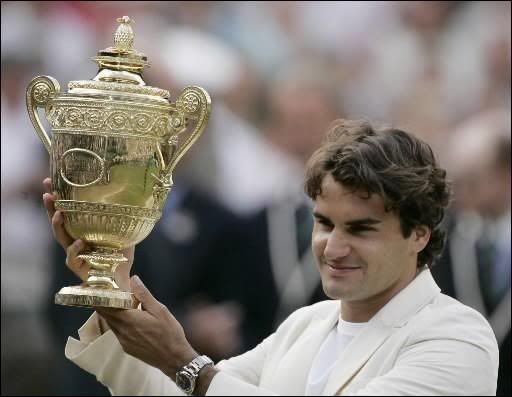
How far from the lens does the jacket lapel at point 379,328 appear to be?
13.0 ft

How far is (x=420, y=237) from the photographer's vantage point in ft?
13.6

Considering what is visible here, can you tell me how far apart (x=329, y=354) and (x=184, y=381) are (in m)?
0.50

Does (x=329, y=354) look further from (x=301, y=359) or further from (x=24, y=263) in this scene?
(x=24, y=263)

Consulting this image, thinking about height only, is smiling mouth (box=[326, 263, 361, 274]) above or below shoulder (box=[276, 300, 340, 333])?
above

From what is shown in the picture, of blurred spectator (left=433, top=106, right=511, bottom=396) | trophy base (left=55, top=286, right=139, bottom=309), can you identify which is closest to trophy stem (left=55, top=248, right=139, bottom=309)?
trophy base (left=55, top=286, right=139, bottom=309)

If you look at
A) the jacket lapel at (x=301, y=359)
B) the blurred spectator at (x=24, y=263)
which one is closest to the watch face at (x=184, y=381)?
the jacket lapel at (x=301, y=359)

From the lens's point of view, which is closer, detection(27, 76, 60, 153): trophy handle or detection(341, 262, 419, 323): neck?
detection(341, 262, 419, 323): neck

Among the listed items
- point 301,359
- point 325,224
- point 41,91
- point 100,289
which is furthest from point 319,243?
point 41,91

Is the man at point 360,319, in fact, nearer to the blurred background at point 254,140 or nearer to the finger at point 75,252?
the finger at point 75,252

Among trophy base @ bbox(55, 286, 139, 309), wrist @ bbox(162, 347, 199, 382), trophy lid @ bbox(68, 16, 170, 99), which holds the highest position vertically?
trophy lid @ bbox(68, 16, 170, 99)

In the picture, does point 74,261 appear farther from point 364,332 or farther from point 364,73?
point 364,73

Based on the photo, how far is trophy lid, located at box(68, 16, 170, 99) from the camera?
4.20 meters

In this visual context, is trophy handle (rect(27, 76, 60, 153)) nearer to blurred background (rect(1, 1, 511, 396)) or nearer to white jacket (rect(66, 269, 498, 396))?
white jacket (rect(66, 269, 498, 396))

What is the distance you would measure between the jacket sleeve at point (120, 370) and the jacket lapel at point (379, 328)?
44 cm
